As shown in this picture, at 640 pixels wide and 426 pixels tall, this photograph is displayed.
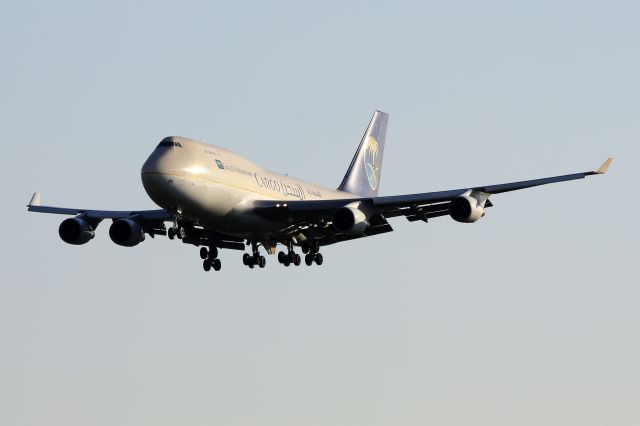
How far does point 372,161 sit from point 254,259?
681 inches

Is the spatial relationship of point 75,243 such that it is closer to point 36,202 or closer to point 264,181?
point 36,202

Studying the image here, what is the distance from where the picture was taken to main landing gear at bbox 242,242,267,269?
69.4 meters

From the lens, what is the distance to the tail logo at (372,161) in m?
83.3

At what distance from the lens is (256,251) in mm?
69312

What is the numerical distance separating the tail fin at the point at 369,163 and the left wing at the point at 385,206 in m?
12.0

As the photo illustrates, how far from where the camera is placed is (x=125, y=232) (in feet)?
227

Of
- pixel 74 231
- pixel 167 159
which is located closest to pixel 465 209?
pixel 167 159

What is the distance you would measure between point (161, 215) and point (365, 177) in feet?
58.3

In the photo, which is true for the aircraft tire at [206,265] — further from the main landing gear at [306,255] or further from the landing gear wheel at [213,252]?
the main landing gear at [306,255]

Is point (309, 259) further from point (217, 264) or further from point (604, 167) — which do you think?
point (604, 167)

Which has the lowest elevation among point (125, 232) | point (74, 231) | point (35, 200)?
point (125, 232)

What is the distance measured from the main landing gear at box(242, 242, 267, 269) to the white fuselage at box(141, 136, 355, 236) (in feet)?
8.47

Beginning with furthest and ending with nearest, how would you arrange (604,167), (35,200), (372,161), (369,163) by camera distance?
(372,161) → (369,163) → (35,200) → (604,167)

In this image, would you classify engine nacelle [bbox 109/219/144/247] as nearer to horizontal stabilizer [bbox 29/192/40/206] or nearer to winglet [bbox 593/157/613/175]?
horizontal stabilizer [bbox 29/192/40/206]
